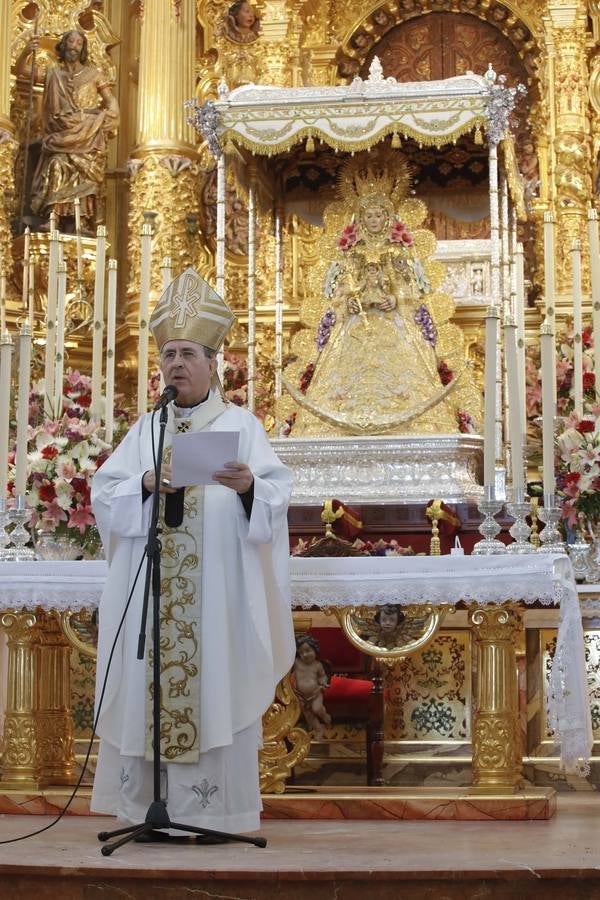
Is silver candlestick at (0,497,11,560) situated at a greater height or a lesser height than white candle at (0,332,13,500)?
lesser

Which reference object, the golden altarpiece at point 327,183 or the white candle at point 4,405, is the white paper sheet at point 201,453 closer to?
the white candle at point 4,405

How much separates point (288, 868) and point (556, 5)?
8.65 metres

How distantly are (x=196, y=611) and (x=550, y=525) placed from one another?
4.64ft

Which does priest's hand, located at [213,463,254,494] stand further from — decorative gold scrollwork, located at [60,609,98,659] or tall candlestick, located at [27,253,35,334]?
tall candlestick, located at [27,253,35,334]

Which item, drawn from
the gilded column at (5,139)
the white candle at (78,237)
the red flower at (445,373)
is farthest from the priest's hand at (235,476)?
the gilded column at (5,139)

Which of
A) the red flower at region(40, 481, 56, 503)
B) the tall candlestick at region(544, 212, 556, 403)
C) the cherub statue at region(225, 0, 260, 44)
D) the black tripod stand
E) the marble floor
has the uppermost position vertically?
the cherub statue at region(225, 0, 260, 44)

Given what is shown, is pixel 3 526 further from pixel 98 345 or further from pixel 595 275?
pixel 595 275

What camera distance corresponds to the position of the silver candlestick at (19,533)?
580 centimetres

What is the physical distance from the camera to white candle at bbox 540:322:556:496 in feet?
18.3

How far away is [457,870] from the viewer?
422cm

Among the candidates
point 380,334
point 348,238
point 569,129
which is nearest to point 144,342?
point 380,334

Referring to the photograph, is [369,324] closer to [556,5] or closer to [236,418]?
[556,5]

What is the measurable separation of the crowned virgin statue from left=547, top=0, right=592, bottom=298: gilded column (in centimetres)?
154

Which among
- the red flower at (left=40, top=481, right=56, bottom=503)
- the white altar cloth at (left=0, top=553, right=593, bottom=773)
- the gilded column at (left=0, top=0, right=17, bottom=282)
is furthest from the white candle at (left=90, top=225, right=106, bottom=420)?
the gilded column at (left=0, top=0, right=17, bottom=282)
